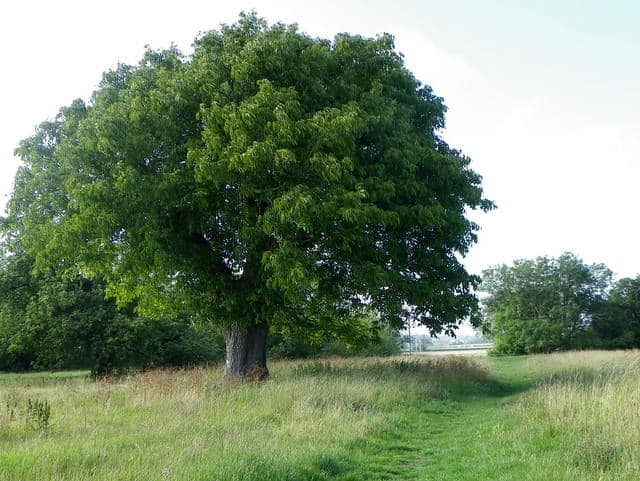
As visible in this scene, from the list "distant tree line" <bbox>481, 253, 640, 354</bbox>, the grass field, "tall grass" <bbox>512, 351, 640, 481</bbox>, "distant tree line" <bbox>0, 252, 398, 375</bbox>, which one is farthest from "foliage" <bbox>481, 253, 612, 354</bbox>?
"tall grass" <bbox>512, 351, 640, 481</bbox>

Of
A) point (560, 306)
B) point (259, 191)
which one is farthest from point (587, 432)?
point (560, 306)

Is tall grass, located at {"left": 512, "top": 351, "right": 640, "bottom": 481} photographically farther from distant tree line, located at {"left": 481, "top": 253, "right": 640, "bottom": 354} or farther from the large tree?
distant tree line, located at {"left": 481, "top": 253, "right": 640, "bottom": 354}

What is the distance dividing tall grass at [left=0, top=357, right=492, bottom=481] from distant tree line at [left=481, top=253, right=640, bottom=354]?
172 feet

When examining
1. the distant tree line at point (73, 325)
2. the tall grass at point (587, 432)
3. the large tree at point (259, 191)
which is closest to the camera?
the tall grass at point (587, 432)

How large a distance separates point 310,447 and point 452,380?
1176 cm

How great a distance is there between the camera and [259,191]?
15469mm

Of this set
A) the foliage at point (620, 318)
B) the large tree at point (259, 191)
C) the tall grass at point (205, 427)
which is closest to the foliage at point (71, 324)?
the large tree at point (259, 191)

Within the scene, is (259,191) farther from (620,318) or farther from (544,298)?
(620,318)

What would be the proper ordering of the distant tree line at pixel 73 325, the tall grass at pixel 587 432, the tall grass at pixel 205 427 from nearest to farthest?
the tall grass at pixel 587 432
the tall grass at pixel 205 427
the distant tree line at pixel 73 325

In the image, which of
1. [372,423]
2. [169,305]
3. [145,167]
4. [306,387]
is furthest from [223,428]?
[169,305]

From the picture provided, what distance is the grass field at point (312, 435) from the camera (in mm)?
6520

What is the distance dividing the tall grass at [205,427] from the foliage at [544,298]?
178ft

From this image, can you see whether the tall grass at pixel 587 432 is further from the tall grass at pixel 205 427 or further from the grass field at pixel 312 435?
the tall grass at pixel 205 427

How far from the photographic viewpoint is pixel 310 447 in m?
8.09
